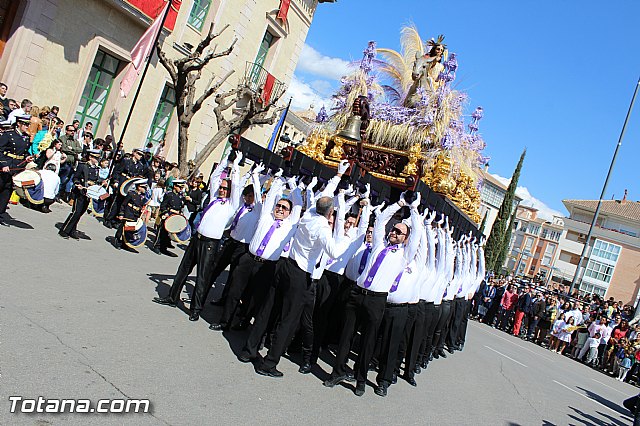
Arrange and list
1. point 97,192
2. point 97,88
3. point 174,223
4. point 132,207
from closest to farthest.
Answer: point 132,207
point 97,192
point 174,223
point 97,88

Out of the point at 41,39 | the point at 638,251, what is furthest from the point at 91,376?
the point at 638,251

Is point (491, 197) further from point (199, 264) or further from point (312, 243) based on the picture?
point (312, 243)

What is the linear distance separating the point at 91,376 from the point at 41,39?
12036mm

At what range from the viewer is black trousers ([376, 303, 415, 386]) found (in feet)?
22.5

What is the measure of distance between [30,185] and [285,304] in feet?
17.9

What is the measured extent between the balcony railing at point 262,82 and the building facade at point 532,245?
63.7 metres

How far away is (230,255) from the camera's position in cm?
796

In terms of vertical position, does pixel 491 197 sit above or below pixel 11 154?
above

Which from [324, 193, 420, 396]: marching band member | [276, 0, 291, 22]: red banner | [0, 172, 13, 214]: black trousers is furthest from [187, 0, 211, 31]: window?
[324, 193, 420, 396]: marching band member

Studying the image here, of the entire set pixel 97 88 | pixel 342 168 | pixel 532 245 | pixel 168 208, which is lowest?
pixel 168 208

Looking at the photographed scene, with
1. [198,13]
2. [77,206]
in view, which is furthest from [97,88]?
[77,206]

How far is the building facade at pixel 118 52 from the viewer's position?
1366 centimetres

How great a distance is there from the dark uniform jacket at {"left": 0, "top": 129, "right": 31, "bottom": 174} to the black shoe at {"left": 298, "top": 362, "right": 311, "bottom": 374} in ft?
17.8

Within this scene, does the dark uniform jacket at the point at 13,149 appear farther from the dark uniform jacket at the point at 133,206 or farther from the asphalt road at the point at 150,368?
the dark uniform jacket at the point at 133,206
